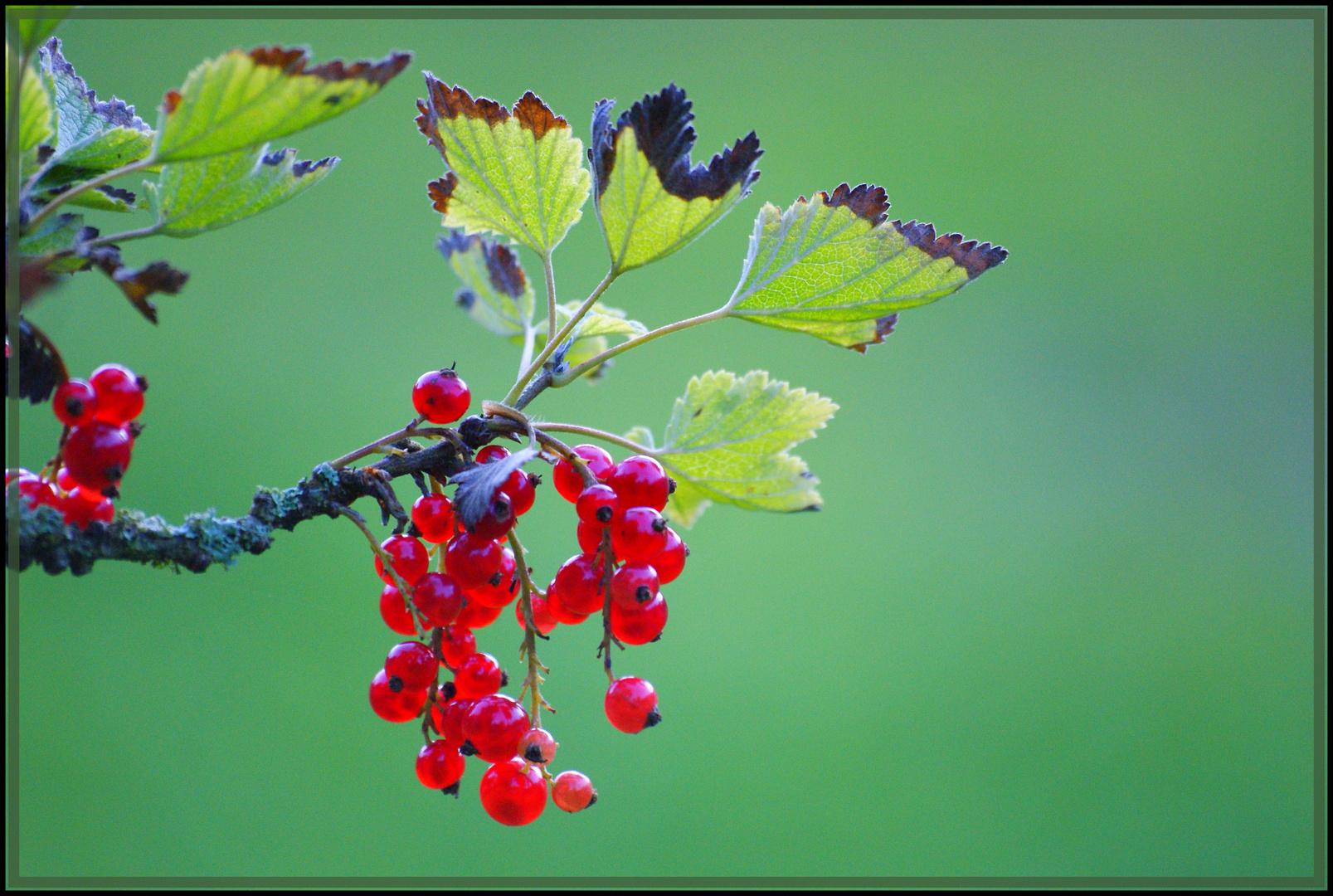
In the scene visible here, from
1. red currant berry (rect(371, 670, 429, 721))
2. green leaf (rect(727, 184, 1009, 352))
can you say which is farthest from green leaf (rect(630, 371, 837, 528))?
red currant berry (rect(371, 670, 429, 721))

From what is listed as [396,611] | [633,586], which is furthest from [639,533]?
[396,611]

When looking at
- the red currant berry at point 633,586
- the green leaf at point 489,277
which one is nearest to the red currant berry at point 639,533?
the red currant berry at point 633,586

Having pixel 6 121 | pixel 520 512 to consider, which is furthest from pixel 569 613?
pixel 6 121

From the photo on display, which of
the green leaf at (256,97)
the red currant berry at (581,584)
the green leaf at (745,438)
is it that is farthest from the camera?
the green leaf at (745,438)

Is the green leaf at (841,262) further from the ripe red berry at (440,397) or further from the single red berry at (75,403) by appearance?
the single red berry at (75,403)

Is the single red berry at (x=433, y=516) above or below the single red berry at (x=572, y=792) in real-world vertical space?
above

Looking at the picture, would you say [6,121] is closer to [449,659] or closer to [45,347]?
[45,347]

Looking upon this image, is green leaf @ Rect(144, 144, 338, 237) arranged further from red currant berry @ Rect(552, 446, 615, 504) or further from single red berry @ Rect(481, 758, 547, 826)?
single red berry @ Rect(481, 758, 547, 826)
